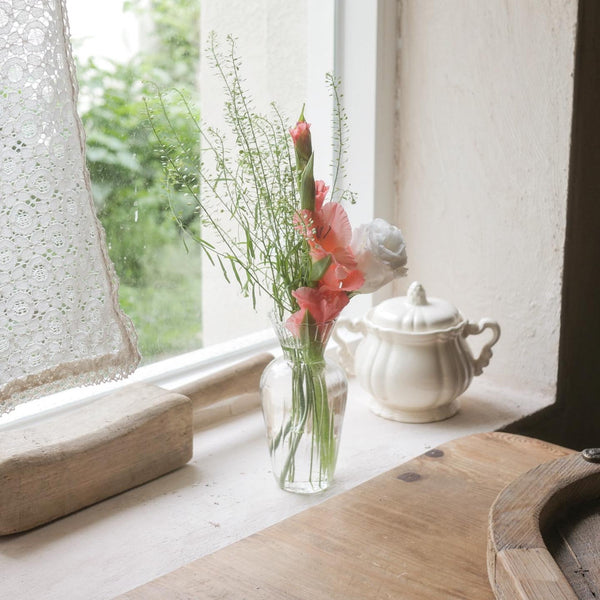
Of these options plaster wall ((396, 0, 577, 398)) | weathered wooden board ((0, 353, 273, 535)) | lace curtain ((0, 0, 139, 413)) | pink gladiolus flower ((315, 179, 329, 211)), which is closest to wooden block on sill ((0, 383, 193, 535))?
weathered wooden board ((0, 353, 273, 535))

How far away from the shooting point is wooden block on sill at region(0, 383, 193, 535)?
0.94m

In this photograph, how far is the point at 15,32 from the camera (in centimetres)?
79

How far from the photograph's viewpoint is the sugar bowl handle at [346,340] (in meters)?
1.28

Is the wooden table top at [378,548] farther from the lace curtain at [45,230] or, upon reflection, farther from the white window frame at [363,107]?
the white window frame at [363,107]

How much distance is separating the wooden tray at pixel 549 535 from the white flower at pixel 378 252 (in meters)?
0.27

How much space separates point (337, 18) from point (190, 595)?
3.15 ft

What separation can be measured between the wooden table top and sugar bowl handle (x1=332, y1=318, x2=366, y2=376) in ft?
0.95

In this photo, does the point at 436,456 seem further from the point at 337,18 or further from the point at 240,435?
the point at 337,18

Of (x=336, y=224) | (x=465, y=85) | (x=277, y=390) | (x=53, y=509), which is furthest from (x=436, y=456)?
(x=465, y=85)

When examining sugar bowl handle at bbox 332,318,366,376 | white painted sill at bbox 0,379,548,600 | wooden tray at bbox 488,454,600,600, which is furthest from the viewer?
sugar bowl handle at bbox 332,318,366,376

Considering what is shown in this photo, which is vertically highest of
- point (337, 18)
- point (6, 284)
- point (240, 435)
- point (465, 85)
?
point (337, 18)

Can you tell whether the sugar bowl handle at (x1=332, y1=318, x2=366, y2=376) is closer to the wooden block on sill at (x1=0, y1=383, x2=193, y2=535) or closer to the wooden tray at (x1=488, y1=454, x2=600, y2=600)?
the wooden block on sill at (x1=0, y1=383, x2=193, y2=535)

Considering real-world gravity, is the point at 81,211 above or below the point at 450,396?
above

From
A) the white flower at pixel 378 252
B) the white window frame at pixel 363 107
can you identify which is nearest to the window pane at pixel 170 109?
the white window frame at pixel 363 107
